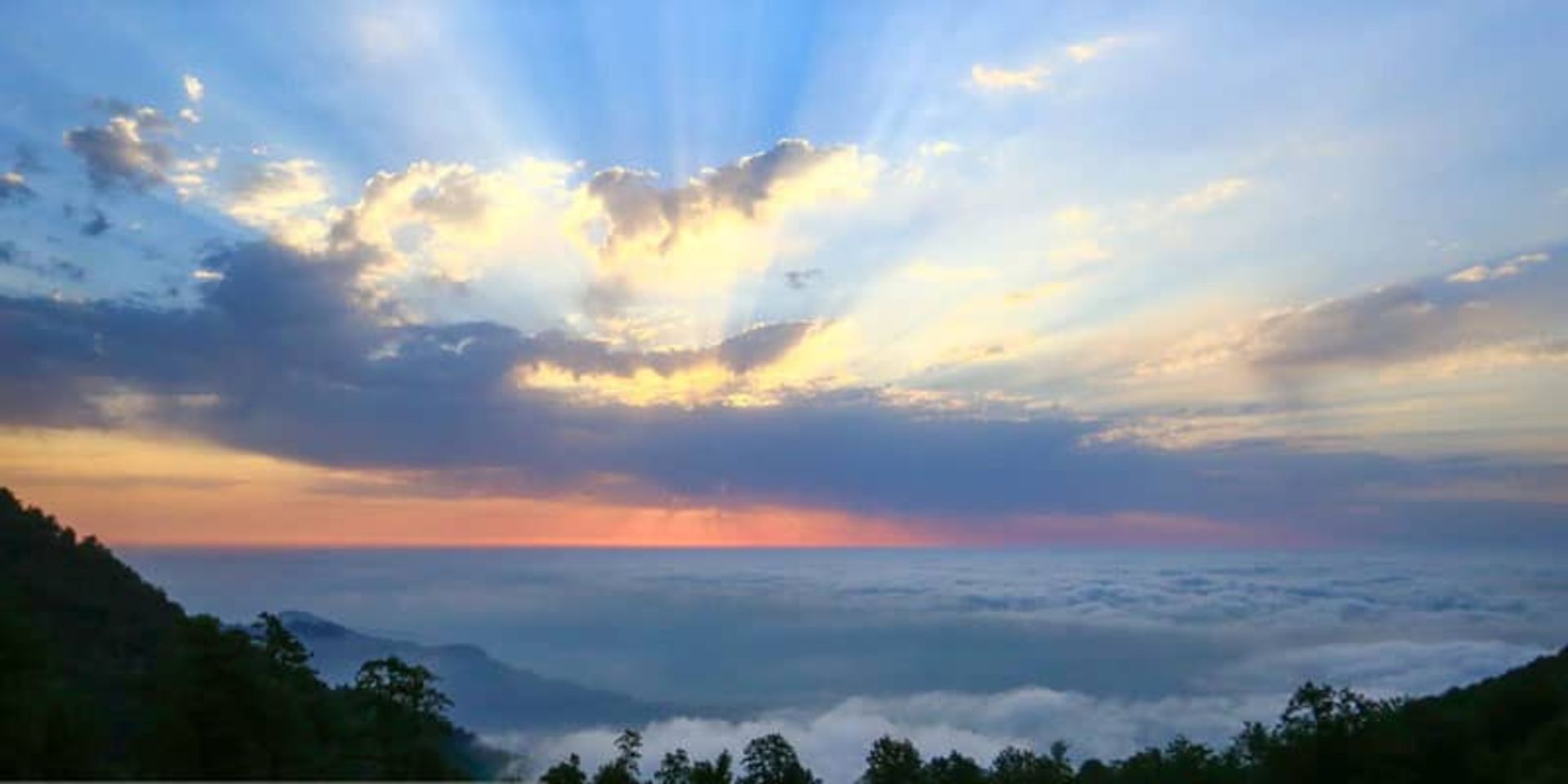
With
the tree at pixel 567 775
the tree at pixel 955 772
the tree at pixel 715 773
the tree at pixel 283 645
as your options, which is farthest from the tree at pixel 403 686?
the tree at pixel 955 772

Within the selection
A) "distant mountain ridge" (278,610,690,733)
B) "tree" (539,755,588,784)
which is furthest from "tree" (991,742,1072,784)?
"distant mountain ridge" (278,610,690,733)

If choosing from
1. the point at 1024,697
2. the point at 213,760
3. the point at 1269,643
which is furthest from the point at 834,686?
the point at 213,760

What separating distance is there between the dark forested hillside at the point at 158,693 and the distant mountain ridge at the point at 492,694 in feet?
344

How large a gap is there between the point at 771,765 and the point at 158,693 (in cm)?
2276

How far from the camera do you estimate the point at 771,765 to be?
36.6 meters

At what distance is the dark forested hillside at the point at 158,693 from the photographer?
16.2 m

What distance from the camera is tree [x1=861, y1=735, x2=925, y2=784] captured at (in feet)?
122

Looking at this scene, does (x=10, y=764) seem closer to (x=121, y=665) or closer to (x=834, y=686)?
(x=121, y=665)

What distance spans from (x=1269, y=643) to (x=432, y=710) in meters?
202

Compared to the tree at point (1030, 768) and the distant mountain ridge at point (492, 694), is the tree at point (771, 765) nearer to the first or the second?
the tree at point (1030, 768)

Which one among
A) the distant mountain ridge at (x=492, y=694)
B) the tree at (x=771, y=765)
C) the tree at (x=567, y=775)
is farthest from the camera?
the distant mountain ridge at (x=492, y=694)

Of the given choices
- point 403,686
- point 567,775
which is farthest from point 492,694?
point 567,775

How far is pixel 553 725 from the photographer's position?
159375mm

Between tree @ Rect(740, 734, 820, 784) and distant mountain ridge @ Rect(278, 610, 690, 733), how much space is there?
109 metres
